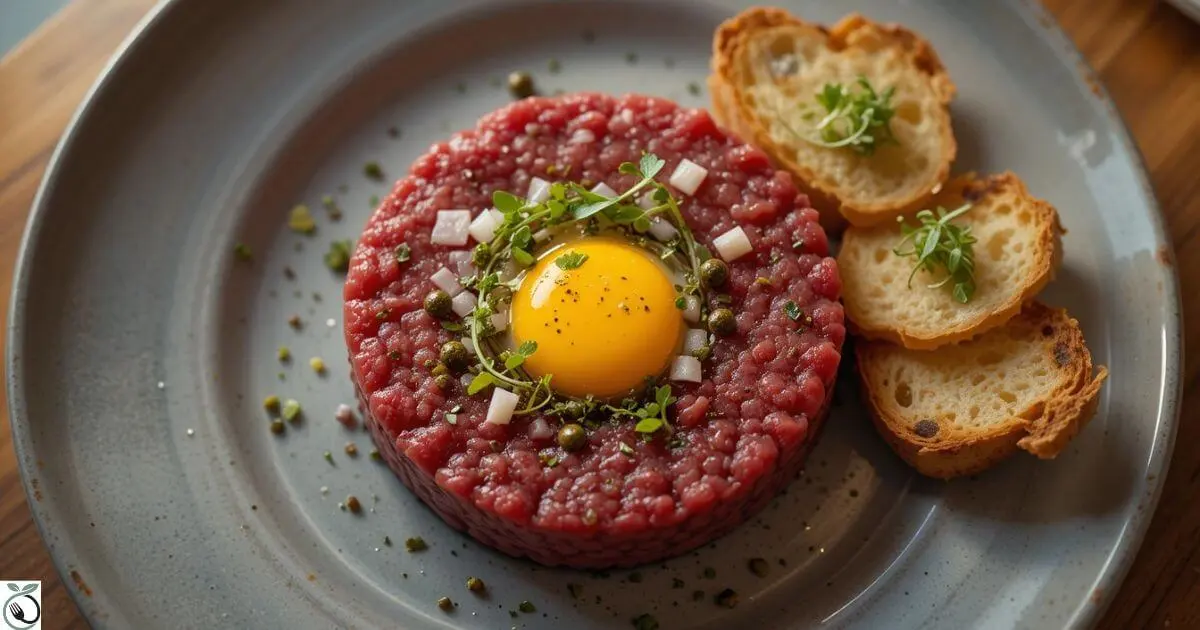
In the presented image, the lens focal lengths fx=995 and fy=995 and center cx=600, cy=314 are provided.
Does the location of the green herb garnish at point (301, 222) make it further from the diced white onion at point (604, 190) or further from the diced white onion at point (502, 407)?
the diced white onion at point (502, 407)

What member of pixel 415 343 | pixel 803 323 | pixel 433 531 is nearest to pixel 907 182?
pixel 803 323

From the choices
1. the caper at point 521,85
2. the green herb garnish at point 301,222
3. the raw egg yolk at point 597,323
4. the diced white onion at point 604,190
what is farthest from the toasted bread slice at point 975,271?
the green herb garnish at point 301,222

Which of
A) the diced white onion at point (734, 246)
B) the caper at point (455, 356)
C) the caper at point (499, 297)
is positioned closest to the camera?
the caper at point (455, 356)

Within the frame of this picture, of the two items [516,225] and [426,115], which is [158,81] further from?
[516,225]

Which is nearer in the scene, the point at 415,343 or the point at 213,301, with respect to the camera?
the point at 415,343

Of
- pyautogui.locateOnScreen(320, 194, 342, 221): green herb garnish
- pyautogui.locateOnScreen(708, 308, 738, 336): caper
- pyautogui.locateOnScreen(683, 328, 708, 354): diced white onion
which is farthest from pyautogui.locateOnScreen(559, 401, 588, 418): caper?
pyautogui.locateOnScreen(320, 194, 342, 221): green herb garnish

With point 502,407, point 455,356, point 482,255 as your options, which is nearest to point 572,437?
point 502,407
